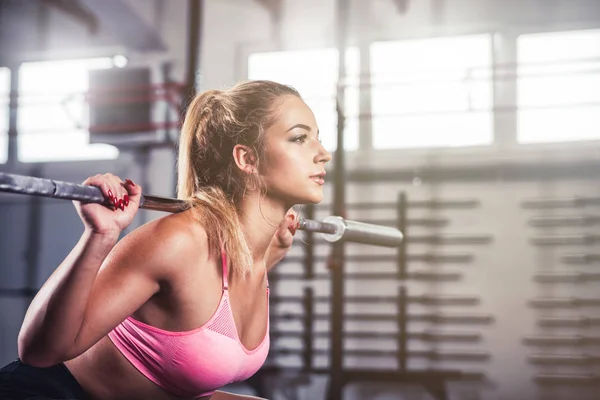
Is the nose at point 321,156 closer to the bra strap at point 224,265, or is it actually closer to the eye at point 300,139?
the eye at point 300,139

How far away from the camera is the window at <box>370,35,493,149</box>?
514cm

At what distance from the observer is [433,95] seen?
5195mm

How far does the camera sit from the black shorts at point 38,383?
1377mm

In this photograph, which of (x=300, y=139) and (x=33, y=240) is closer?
(x=300, y=139)

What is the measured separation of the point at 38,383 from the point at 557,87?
4.69 m

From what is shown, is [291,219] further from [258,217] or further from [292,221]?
[258,217]

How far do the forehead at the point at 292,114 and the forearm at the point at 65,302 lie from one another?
670 mm

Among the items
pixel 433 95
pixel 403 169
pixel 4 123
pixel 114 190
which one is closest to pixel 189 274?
pixel 114 190

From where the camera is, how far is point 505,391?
477cm

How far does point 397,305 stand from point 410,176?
3.63 feet

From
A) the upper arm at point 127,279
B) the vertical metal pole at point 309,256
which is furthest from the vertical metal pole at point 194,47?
the upper arm at point 127,279

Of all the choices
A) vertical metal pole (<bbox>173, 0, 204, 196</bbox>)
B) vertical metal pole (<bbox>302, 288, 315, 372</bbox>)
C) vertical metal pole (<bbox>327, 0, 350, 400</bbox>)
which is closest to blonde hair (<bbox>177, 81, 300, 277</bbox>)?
vertical metal pole (<bbox>327, 0, 350, 400</bbox>)

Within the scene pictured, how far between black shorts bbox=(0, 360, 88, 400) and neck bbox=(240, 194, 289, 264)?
0.57 metres

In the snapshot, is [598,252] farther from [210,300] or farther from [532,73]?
[210,300]
